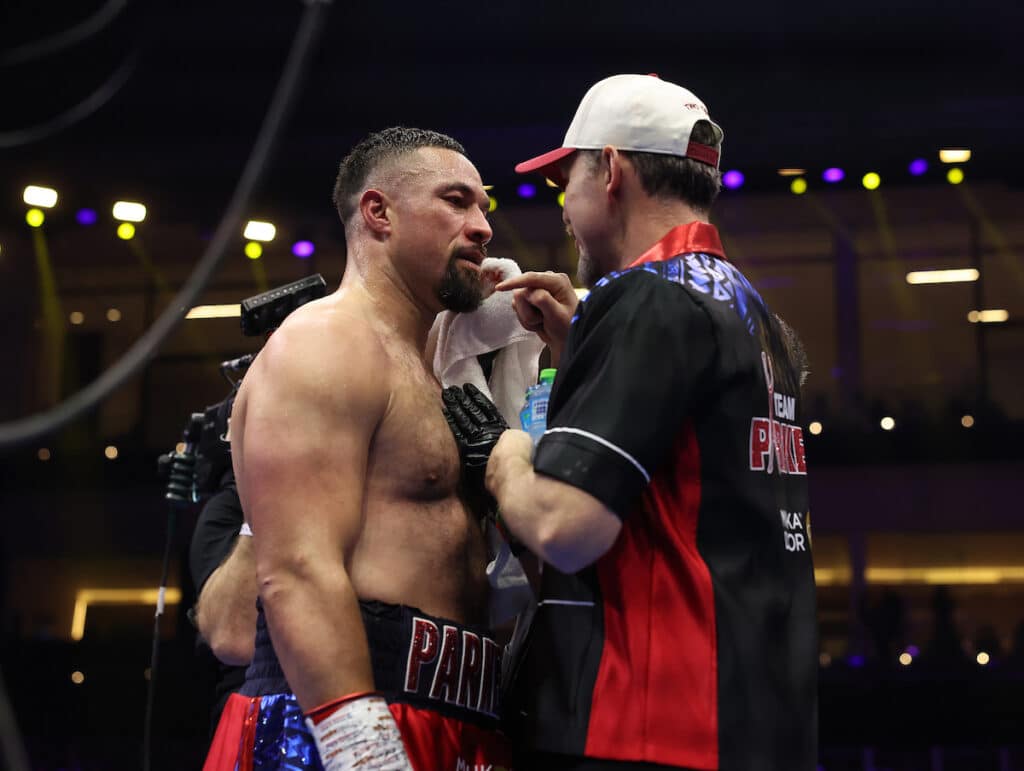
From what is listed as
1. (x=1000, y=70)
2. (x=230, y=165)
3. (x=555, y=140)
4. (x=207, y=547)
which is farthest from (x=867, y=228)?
(x=207, y=547)

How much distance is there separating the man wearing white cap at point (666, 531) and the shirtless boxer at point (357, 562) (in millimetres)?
143

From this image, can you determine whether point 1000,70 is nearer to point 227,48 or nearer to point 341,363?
point 227,48

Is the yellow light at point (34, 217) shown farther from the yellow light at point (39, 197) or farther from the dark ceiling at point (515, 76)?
the dark ceiling at point (515, 76)

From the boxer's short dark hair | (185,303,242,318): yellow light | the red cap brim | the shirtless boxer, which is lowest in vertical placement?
the shirtless boxer

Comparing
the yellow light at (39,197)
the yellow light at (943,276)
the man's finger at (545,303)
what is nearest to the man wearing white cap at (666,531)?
the man's finger at (545,303)

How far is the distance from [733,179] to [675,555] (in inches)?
212

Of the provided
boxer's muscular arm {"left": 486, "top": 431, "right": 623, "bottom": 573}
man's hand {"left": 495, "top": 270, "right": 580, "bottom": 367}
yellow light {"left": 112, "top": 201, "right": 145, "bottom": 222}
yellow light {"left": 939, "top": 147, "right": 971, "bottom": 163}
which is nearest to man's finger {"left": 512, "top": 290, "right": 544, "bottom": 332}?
man's hand {"left": 495, "top": 270, "right": 580, "bottom": 367}

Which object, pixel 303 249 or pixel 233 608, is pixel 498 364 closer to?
pixel 233 608

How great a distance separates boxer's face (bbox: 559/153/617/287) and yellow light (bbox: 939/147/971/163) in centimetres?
442

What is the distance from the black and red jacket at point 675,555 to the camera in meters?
1.58

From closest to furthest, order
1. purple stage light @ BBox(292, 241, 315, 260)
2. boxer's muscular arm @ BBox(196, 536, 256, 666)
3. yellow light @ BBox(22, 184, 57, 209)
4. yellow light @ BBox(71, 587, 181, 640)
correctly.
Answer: boxer's muscular arm @ BBox(196, 536, 256, 666)
yellow light @ BBox(22, 184, 57, 209)
purple stage light @ BBox(292, 241, 315, 260)
yellow light @ BBox(71, 587, 181, 640)

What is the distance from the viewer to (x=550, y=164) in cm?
196

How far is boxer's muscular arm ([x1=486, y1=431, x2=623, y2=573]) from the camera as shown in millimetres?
1557

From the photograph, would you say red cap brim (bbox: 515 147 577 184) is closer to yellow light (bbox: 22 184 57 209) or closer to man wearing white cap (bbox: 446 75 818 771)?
man wearing white cap (bbox: 446 75 818 771)
